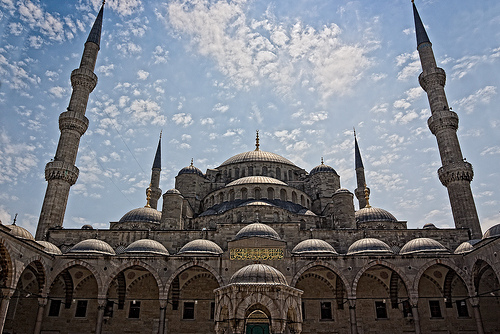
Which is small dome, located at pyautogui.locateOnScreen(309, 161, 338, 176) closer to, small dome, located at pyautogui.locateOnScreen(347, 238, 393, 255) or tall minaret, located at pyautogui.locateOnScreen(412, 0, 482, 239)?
tall minaret, located at pyautogui.locateOnScreen(412, 0, 482, 239)

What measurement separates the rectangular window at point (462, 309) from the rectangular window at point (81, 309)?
1733 centimetres

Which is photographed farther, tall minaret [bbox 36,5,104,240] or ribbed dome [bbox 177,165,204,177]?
ribbed dome [bbox 177,165,204,177]

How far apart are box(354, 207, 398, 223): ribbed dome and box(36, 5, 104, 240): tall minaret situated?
56.5 ft

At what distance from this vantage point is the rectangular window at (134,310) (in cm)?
1823

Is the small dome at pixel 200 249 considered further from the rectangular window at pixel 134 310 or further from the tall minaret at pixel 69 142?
the tall minaret at pixel 69 142

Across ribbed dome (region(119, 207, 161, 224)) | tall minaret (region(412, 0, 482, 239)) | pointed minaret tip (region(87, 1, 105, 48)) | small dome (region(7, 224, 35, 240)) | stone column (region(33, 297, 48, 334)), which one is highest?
pointed minaret tip (region(87, 1, 105, 48))

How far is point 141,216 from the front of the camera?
78.7 feet

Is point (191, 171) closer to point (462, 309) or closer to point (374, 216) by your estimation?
point (374, 216)

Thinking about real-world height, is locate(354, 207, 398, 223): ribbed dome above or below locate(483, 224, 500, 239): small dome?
above

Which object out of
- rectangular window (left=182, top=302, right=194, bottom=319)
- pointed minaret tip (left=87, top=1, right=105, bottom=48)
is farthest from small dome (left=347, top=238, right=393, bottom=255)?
pointed minaret tip (left=87, top=1, right=105, bottom=48)

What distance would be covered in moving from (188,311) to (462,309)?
12640mm

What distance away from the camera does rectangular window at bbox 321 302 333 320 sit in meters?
A: 17.9

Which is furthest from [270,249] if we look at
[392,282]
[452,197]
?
[452,197]

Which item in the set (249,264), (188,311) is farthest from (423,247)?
(188,311)
